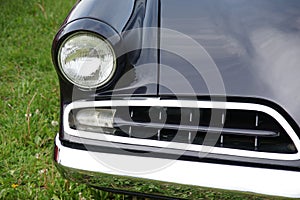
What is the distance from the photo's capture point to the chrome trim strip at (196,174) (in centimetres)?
128

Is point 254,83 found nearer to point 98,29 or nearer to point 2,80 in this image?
point 98,29

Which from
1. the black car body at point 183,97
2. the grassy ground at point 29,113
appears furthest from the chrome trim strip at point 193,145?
the grassy ground at point 29,113

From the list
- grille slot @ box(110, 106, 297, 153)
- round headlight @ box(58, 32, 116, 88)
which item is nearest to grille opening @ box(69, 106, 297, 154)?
grille slot @ box(110, 106, 297, 153)

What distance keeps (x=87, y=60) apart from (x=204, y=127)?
1.50 ft

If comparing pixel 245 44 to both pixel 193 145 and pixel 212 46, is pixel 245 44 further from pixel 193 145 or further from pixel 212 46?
pixel 193 145

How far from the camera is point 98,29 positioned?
138 centimetres

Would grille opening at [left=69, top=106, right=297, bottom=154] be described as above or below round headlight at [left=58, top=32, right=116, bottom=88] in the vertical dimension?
below

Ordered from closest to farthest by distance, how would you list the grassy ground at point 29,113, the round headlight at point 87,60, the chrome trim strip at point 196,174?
the chrome trim strip at point 196,174
the round headlight at point 87,60
the grassy ground at point 29,113

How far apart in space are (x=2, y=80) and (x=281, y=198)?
8.06 ft

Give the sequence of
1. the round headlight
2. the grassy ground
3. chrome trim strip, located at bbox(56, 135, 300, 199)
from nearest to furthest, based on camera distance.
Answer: chrome trim strip, located at bbox(56, 135, 300, 199) < the round headlight < the grassy ground

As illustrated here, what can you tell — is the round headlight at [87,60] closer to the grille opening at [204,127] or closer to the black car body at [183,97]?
the black car body at [183,97]

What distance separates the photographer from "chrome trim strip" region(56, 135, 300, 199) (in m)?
1.28

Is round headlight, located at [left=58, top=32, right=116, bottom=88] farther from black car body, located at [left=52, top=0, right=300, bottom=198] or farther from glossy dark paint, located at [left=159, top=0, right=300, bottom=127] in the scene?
glossy dark paint, located at [left=159, top=0, right=300, bottom=127]

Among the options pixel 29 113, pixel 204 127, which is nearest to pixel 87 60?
pixel 204 127
